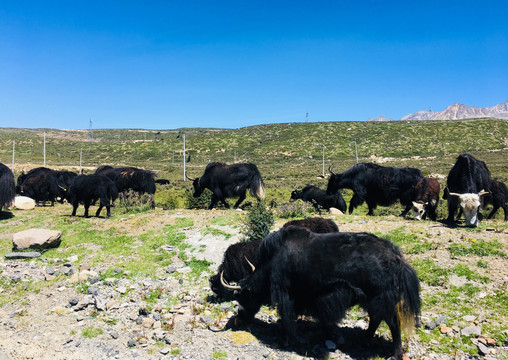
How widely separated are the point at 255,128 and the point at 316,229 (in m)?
92.7

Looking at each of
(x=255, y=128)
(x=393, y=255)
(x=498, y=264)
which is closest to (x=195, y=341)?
(x=393, y=255)

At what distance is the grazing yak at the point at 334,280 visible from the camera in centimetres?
498

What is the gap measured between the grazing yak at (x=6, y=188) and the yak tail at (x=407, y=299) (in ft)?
49.1

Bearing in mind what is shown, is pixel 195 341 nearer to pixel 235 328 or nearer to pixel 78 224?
pixel 235 328

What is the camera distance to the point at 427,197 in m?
11.8

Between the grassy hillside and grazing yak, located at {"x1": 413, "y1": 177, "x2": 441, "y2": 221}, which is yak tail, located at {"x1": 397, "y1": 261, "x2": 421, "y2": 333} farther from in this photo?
the grassy hillside

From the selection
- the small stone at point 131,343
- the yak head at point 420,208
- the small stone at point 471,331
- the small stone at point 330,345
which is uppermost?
the yak head at point 420,208

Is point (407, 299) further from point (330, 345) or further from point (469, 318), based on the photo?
point (469, 318)

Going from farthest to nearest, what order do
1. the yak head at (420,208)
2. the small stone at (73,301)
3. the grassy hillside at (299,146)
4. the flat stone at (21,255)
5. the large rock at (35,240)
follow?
the grassy hillside at (299,146), the yak head at (420,208), the large rock at (35,240), the flat stone at (21,255), the small stone at (73,301)

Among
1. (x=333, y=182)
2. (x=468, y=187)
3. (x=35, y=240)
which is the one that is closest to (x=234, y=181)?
(x=333, y=182)

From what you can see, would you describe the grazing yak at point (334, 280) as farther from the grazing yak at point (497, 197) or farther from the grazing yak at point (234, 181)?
the grazing yak at point (234, 181)

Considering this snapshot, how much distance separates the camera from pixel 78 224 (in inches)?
482

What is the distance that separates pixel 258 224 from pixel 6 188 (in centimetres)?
1104

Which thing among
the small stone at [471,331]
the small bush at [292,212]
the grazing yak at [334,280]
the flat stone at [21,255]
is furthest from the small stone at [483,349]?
→ the flat stone at [21,255]
